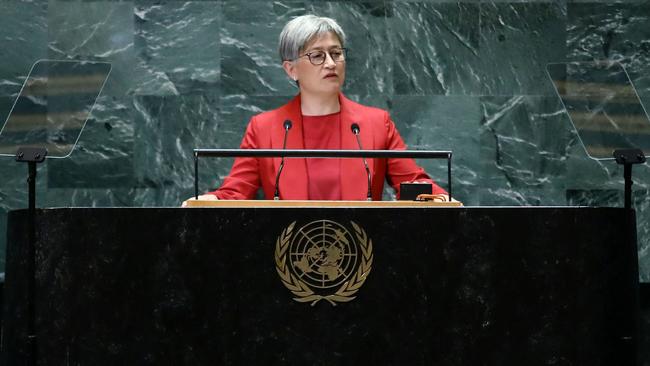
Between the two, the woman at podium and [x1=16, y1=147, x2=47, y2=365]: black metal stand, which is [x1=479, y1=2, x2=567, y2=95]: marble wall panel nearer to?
the woman at podium

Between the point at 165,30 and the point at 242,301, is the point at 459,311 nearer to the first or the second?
the point at 242,301

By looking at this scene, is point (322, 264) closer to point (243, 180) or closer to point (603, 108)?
point (243, 180)

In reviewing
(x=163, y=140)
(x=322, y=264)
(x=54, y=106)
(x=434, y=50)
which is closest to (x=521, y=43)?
(x=434, y=50)

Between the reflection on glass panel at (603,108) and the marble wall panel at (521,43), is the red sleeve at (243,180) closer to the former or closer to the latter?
the reflection on glass panel at (603,108)

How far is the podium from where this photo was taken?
263 centimetres

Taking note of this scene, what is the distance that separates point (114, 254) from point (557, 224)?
131cm

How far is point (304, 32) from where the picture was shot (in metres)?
3.80

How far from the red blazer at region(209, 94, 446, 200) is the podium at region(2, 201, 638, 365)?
1.02 metres

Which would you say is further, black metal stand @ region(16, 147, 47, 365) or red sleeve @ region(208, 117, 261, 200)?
red sleeve @ region(208, 117, 261, 200)

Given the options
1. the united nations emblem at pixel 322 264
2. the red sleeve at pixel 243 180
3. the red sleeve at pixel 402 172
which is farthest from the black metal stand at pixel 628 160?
the red sleeve at pixel 243 180

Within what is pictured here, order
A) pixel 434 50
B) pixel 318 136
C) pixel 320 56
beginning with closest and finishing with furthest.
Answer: pixel 320 56 < pixel 318 136 < pixel 434 50

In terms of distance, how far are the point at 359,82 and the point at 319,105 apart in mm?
1247

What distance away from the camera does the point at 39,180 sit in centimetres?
509

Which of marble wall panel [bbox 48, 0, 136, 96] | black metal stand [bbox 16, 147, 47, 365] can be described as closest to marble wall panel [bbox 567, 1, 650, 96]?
marble wall panel [bbox 48, 0, 136, 96]
